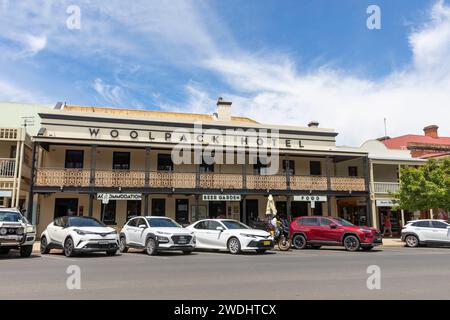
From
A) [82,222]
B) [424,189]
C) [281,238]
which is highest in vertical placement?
[424,189]

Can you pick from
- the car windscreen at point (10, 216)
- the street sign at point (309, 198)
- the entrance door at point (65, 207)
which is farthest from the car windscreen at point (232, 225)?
the entrance door at point (65, 207)

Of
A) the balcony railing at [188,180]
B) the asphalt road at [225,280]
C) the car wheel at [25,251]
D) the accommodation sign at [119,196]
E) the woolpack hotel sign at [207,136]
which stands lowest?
the asphalt road at [225,280]

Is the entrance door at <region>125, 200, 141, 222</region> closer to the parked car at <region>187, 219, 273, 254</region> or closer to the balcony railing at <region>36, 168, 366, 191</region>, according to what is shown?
the balcony railing at <region>36, 168, 366, 191</region>

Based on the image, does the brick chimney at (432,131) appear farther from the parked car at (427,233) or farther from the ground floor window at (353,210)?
the parked car at (427,233)

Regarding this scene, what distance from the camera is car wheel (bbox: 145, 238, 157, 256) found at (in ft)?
49.4

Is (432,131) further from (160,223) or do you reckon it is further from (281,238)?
(160,223)

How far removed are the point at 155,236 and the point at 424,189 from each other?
1710 centimetres

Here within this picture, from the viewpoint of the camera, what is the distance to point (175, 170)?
26250 mm

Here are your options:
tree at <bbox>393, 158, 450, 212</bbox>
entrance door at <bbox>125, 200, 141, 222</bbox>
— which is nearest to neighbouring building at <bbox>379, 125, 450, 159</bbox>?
tree at <bbox>393, 158, 450, 212</bbox>

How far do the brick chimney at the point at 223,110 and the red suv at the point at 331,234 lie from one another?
13.5 metres

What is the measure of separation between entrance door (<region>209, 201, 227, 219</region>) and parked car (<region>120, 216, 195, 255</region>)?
35.4 ft

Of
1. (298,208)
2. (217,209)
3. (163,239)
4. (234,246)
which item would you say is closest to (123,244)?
(163,239)

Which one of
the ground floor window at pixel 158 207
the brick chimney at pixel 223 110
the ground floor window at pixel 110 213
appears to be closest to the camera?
the ground floor window at pixel 110 213

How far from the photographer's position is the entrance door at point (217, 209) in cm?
2730
